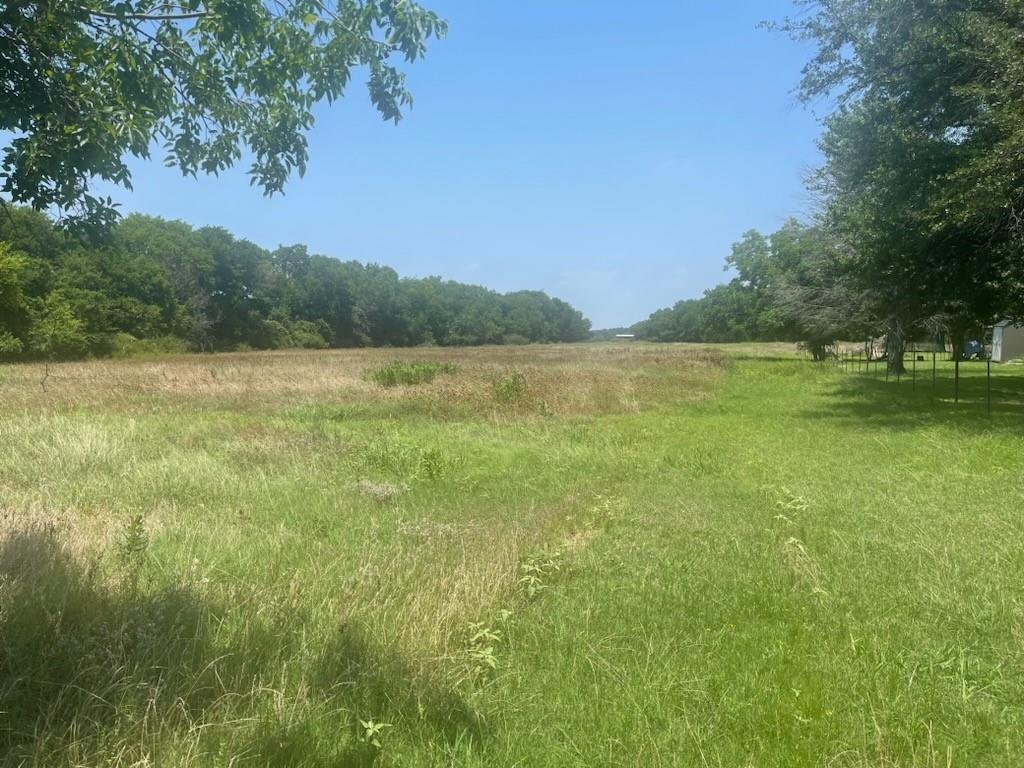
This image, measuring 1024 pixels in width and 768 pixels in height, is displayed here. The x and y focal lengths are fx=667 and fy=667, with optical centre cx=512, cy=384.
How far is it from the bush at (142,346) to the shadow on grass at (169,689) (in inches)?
1924

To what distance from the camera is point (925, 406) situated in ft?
56.7

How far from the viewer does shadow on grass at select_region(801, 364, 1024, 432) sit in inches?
545

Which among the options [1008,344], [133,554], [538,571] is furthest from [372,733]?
[1008,344]

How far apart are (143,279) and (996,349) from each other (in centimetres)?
7117

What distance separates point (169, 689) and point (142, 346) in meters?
54.4

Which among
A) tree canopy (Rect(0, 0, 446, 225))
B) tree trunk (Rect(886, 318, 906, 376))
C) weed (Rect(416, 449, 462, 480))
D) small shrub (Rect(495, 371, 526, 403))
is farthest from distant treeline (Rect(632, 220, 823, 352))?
tree canopy (Rect(0, 0, 446, 225))

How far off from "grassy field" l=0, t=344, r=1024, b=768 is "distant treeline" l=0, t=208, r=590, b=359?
7.30 ft

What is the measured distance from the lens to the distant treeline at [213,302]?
127ft

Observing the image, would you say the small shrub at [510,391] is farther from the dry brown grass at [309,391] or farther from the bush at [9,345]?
the bush at [9,345]

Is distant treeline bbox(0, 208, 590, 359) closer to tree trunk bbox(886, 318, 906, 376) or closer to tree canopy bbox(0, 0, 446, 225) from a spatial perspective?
tree canopy bbox(0, 0, 446, 225)

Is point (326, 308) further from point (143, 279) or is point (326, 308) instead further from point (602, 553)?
point (602, 553)

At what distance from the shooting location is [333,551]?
5.53 meters

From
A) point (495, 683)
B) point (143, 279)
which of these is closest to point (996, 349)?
point (495, 683)

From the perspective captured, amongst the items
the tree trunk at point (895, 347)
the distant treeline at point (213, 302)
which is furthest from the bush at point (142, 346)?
the tree trunk at point (895, 347)
